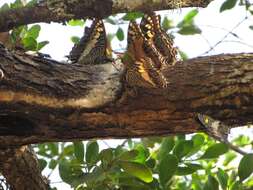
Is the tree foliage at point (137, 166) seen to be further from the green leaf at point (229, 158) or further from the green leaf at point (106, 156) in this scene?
the green leaf at point (229, 158)

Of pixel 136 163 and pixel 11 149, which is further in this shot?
pixel 11 149

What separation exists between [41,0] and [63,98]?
0.39 metres

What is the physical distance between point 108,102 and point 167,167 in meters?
0.34

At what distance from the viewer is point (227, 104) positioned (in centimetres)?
198

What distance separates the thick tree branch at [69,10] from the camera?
2016 mm

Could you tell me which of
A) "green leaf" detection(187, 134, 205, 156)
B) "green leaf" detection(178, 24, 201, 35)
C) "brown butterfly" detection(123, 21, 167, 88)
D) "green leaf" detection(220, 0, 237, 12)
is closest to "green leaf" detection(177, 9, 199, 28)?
"green leaf" detection(178, 24, 201, 35)

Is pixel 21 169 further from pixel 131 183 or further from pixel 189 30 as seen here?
pixel 189 30

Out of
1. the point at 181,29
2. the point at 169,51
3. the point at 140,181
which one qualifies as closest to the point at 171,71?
the point at 169,51

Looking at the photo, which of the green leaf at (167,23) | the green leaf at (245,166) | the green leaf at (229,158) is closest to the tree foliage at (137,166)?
the green leaf at (245,166)

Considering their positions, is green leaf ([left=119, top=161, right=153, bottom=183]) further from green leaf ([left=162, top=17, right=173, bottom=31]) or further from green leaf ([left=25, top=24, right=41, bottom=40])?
green leaf ([left=162, top=17, right=173, bottom=31])

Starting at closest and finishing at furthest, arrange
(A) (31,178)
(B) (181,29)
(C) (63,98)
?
1. (C) (63,98)
2. (A) (31,178)
3. (B) (181,29)

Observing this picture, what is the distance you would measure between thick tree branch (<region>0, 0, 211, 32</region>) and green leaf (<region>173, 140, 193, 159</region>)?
51 centimetres

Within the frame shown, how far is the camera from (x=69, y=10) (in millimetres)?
2074

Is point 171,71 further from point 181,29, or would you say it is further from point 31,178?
point 181,29
